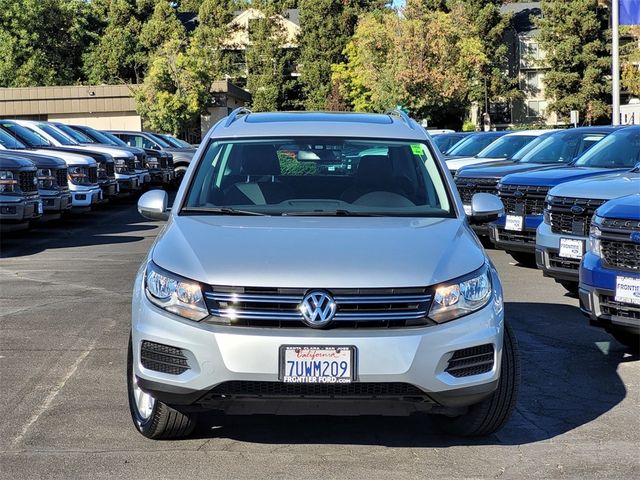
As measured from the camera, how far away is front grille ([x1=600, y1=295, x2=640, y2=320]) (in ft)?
21.4

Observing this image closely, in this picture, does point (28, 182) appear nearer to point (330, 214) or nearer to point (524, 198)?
point (524, 198)

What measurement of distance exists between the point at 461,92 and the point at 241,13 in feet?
96.3

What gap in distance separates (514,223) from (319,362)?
8.01 metres

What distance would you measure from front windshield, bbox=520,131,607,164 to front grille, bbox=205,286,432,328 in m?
10.1

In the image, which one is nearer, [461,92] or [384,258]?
[384,258]

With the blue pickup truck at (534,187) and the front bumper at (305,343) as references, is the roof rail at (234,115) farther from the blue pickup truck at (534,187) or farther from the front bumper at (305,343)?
the blue pickup truck at (534,187)

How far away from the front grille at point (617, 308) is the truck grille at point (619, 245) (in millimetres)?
238

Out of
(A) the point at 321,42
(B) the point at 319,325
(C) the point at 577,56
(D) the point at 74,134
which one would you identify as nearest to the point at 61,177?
(D) the point at 74,134

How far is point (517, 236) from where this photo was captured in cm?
1229

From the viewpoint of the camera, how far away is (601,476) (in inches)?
190

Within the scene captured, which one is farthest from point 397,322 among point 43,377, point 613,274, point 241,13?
point 241,13

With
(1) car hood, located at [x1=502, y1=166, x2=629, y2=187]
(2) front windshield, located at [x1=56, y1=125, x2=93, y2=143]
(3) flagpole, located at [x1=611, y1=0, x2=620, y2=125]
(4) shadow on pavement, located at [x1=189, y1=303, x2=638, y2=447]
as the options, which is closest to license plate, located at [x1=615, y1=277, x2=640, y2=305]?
(4) shadow on pavement, located at [x1=189, y1=303, x2=638, y2=447]

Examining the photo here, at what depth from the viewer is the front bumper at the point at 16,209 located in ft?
46.9

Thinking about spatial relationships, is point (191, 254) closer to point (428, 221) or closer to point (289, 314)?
point (289, 314)
